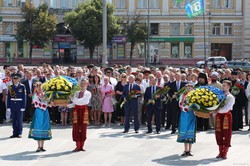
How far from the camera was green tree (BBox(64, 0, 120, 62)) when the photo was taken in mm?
54156

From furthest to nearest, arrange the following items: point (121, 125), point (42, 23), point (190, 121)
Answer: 1. point (42, 23)
2. point (121, 125)
3. point (190, 121)

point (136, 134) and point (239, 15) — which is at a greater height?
point (239, 15)

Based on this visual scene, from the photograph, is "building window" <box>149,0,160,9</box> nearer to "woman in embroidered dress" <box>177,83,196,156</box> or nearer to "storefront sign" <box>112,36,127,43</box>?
"storefront sign" <box>112,36,127,43</box>

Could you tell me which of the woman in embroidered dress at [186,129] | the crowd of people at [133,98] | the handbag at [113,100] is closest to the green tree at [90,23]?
the crowd of people at [133,98]

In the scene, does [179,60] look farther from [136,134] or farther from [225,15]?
[136,134]

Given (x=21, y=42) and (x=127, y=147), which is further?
(x=21, y=42)

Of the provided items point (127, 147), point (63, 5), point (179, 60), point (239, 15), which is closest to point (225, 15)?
point (239, 15)

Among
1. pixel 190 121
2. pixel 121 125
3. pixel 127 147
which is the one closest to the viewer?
pixel 190 121

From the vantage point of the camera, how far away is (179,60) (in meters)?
59.7

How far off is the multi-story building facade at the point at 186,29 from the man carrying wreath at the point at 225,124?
155 feet

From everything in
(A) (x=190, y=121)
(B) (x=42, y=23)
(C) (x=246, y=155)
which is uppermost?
(B) (x=42, y=23)

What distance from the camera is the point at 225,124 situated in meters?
12.4

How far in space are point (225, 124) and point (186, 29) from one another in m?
48.3

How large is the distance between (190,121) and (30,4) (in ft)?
151
